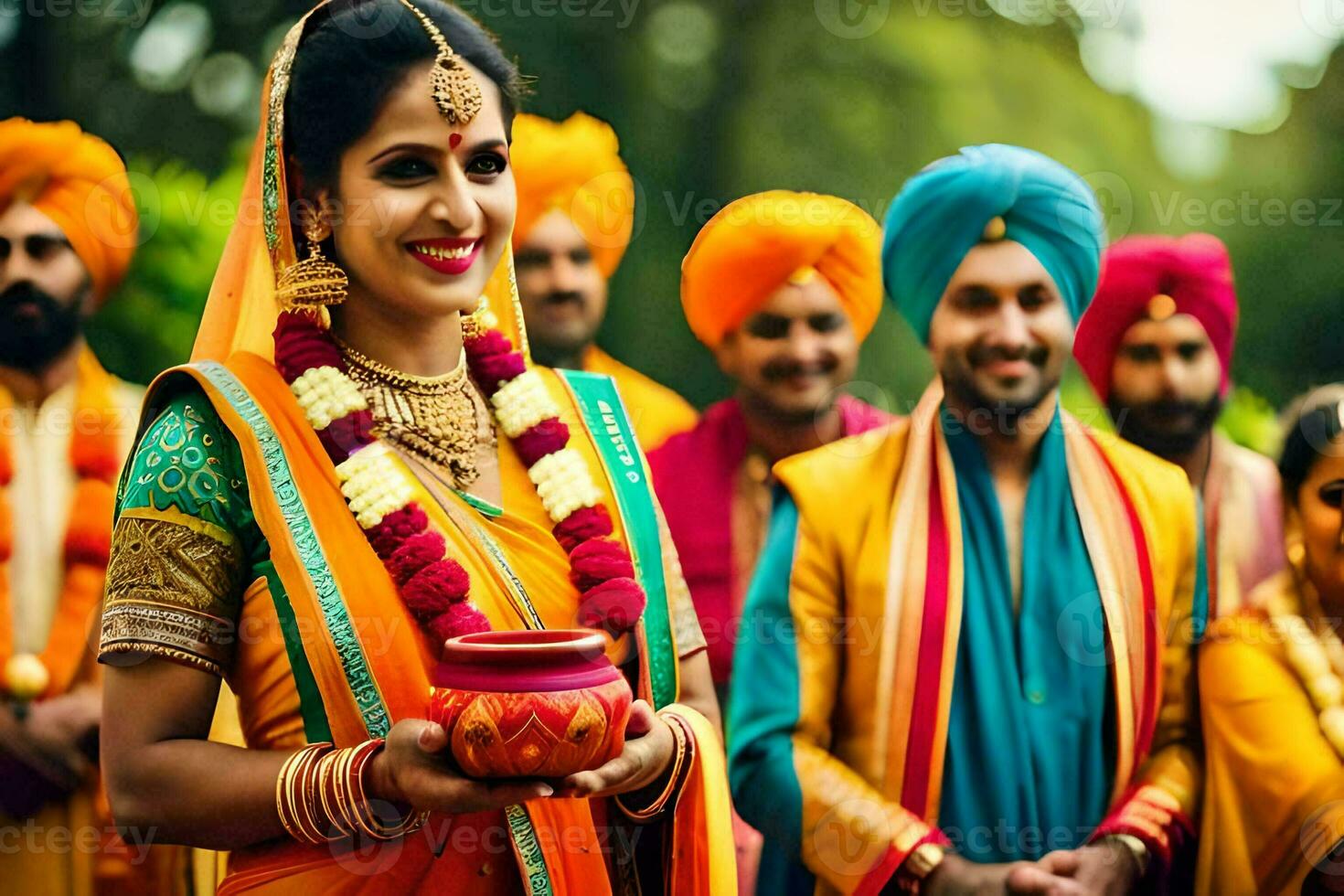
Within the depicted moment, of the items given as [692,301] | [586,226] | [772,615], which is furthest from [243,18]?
[772,615]

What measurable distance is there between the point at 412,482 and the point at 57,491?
1.15m

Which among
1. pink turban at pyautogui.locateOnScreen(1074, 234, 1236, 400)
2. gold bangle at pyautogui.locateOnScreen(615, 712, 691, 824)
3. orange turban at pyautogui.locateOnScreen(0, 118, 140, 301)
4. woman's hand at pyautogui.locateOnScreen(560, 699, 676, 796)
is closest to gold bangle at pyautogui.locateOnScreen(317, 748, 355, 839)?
woman's hand at pyautogui.locateOnScreen(560, 699, 676, 796)

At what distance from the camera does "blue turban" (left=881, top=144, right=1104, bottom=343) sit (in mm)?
2805

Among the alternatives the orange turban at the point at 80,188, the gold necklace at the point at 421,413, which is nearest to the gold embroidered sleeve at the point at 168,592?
the gold necklace at the point at 421,413

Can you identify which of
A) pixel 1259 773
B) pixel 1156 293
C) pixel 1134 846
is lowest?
pixel 1134 846

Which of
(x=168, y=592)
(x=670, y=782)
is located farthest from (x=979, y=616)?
(x=168, y=592)

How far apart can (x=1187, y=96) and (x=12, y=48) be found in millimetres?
2313

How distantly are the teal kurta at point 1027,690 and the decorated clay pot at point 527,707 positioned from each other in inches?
42.8

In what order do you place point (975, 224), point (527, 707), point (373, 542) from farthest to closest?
point (975, 224), point (373, 542), point (527, 707)

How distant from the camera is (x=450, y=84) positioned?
2.07 meters

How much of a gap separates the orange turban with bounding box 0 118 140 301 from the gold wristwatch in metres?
1.85

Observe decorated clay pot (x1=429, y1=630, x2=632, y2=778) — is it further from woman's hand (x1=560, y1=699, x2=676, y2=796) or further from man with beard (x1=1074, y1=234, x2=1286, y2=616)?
man with beard (x1=1074, y1=234, x2=1286, y2=616)

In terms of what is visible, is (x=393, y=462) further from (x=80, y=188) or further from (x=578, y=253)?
→ (x=80, y=188)

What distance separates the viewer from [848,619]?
2.78 metres
